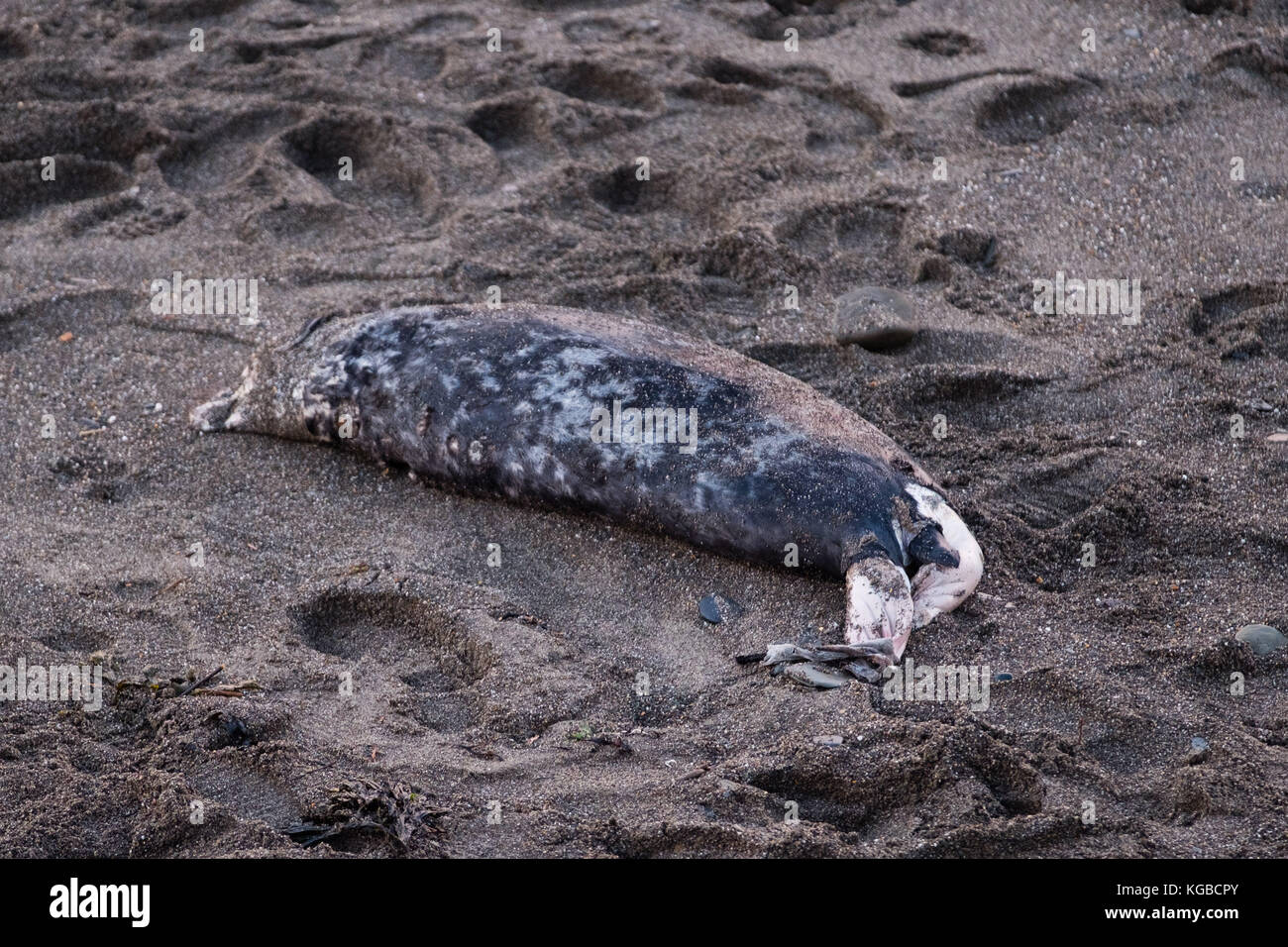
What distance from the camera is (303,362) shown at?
4496 mm

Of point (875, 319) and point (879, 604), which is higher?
point (875, 319)

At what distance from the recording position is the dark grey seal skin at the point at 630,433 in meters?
3.69

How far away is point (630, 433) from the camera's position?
12.9ft

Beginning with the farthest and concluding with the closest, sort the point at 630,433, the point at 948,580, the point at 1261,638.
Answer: the point at 630,433 < the point at 948,580 < the point at 1261,638

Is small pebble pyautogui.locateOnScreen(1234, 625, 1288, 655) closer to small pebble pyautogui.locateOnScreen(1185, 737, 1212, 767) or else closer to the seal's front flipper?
small pebble pyautogui.locateOnScreen(1185, 737, 1212, 767)

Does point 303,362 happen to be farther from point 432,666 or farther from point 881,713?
point 881,713

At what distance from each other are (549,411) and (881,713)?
4.55ft

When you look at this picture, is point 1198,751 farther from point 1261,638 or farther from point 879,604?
point 879,604

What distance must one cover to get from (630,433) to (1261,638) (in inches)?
69.2

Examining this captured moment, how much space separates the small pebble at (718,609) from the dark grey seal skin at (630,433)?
0.15 meters

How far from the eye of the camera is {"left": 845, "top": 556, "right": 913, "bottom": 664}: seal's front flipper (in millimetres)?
3480

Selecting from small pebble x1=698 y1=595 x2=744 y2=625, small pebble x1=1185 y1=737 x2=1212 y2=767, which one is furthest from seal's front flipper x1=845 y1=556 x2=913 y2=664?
small pebble x1=1185 y1=737 x2=1212 y2=767

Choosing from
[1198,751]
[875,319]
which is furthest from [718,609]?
[875,319]

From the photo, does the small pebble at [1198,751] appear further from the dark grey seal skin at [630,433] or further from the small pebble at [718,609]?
the small pebble at [718,609]
